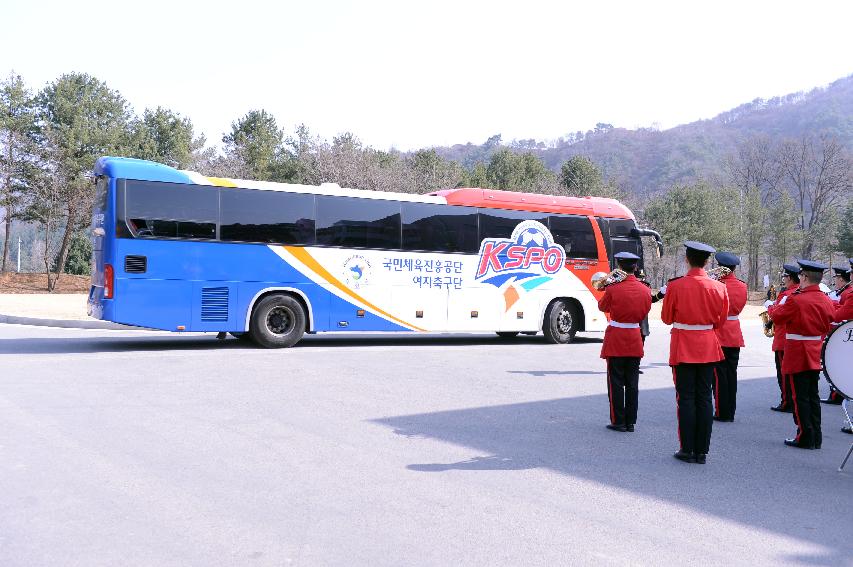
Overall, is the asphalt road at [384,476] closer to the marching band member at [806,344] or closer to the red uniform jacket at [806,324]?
the marching band member at [806,344]

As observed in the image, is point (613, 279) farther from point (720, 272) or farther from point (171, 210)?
point (171, 210)

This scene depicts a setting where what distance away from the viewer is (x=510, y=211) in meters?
18.5

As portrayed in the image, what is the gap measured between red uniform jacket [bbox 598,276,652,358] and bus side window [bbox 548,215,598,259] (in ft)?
33.7

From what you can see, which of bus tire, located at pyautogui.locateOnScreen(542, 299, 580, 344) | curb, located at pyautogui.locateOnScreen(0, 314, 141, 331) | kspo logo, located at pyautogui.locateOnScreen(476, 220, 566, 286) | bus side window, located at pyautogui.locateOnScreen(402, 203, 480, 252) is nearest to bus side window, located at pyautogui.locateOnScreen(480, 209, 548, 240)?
kspo logo, located at pyautogui.locateOnScreen(476, 220, 566, 286)

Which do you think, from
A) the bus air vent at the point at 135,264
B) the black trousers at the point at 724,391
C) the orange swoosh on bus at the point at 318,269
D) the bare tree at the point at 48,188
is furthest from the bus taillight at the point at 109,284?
the bare tree at the point at 48,188

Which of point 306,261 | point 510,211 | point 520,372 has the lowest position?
point 520,372

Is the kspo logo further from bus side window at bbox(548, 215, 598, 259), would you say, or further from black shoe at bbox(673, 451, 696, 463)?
black shoe at bbox(673, 451, 696, 463)

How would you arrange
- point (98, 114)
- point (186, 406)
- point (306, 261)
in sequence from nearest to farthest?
point (186, 406)
point (306, 261)
point (98, 114)

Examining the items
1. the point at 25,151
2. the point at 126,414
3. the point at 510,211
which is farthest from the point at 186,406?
the point at 25,151

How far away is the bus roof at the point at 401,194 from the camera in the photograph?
14156 mm

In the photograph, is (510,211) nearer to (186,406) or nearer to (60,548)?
(186,406)

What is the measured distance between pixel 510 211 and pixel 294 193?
17.2 ft

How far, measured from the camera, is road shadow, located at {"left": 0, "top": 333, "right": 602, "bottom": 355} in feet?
47.8

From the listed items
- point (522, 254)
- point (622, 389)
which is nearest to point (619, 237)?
point (522, 254)
